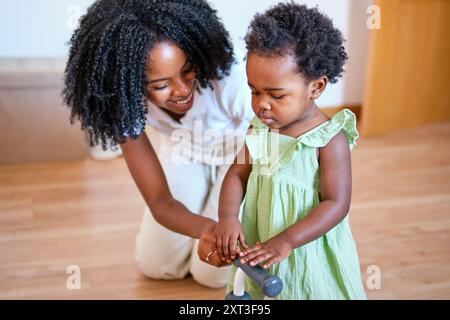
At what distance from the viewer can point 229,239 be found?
1.19m

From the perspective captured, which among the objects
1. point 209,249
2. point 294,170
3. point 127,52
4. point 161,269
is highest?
point 127,52

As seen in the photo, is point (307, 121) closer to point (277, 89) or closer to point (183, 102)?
point (277, 89)

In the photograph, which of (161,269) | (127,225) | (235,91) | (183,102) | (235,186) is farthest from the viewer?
(127,225)

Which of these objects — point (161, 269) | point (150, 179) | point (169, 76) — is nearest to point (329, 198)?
point (169, 76)

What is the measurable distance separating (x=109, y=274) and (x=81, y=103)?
0.61 metres

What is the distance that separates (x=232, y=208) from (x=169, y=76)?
11.5 inches

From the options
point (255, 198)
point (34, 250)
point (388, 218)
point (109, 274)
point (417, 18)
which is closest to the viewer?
point (255, 198)

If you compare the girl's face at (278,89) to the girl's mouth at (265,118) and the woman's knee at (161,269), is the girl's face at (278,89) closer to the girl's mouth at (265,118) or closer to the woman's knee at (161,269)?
the girl's mouth at (265,118)

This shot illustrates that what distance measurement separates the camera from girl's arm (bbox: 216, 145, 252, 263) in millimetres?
1193

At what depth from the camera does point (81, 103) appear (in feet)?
4.67

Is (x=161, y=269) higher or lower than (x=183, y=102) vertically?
lower

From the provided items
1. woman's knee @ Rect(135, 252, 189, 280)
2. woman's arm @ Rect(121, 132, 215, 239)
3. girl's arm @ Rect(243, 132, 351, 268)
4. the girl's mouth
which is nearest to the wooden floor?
woman's knee @ Rect(135, 252, 189, 280)

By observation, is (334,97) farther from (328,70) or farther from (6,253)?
(328,70)
